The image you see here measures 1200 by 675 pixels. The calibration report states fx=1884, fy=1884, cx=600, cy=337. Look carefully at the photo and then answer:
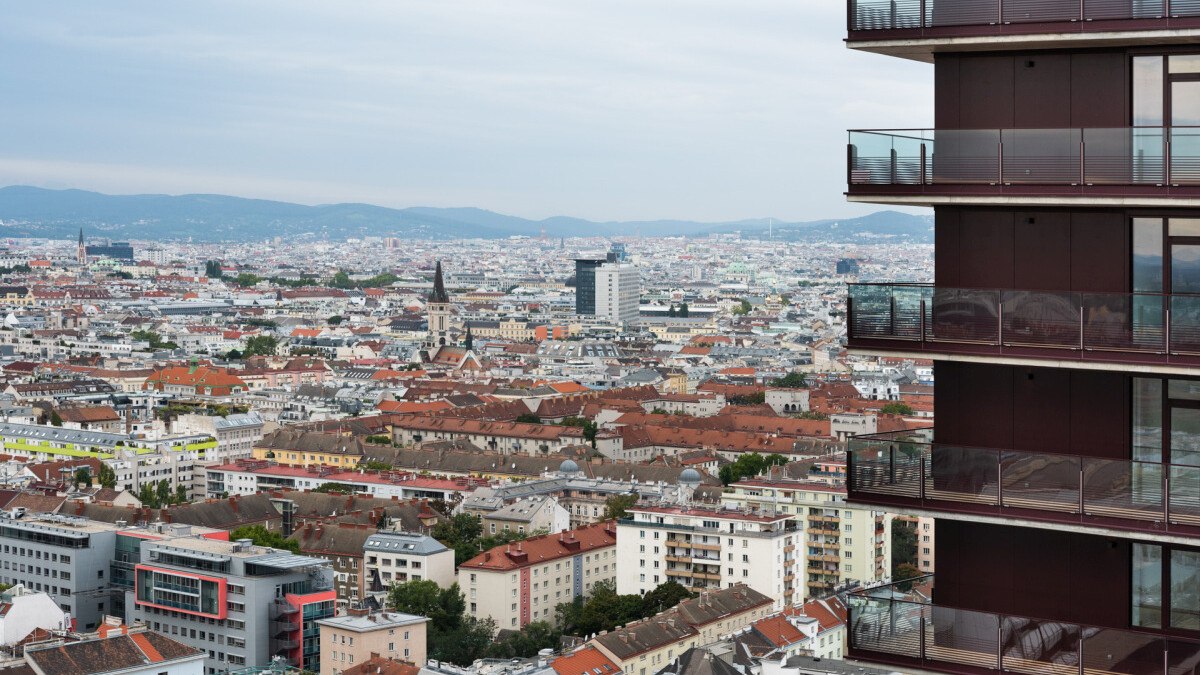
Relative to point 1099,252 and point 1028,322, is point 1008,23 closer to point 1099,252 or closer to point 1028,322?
point 1099,252

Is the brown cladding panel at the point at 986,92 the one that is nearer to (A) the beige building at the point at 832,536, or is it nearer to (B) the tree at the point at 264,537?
(A) the beige building at the point at 832,536

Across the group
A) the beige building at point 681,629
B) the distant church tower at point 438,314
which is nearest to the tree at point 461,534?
the beige building at point 681,629

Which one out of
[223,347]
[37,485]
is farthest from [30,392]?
[223,347]

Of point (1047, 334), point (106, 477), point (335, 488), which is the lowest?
point (335, 488)

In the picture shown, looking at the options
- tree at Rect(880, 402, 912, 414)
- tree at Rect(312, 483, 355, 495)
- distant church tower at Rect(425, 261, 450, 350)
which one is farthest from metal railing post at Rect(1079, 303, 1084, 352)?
distant church tower at Rect(425, 261, 450, 350)

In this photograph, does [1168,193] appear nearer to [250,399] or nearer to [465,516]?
[465,516]

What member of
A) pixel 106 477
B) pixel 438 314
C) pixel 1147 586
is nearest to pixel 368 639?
pixel 106 477

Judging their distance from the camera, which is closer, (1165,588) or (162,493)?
(1165,588)
